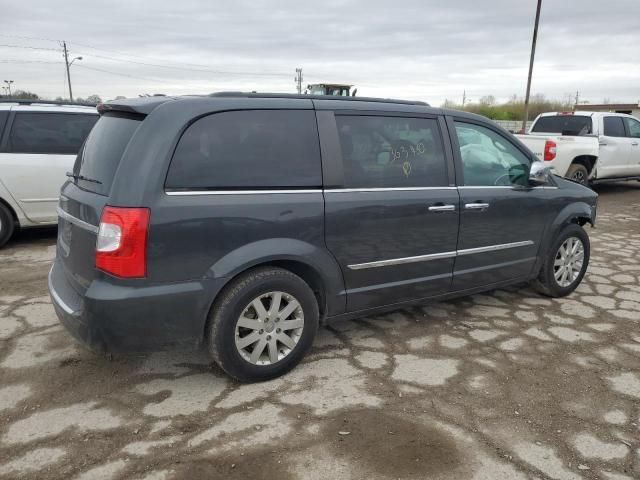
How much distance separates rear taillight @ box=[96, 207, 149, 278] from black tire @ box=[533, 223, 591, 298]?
345 centimetres

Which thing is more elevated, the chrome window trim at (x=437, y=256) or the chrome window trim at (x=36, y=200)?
the chrome window trim at (x=437, y=256)

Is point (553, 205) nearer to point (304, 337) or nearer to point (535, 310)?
point (535, 310)

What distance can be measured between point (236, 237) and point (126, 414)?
111cm

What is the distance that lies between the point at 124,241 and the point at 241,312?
29.3 inches

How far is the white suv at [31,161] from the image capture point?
19.7 ft

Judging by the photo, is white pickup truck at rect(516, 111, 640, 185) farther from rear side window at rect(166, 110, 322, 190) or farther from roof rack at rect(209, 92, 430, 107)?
rear side window at rect(166, 110, 322, 190)

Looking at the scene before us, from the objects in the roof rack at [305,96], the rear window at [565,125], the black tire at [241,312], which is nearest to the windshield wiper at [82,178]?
the roof rack at [305,96]

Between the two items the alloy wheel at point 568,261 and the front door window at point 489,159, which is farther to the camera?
the alloy wheel at point 568,261

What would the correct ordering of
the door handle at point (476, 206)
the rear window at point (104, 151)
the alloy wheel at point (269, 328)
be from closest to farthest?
the rear window at point (104, 151), the alloy wheel at point (269, 328), the door handle at point (476, 206)

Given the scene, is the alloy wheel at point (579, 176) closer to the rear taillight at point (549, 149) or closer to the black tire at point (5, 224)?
the rear taillight at point (549, 149)

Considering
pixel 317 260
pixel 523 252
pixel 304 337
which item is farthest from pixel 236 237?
pixel 523 252

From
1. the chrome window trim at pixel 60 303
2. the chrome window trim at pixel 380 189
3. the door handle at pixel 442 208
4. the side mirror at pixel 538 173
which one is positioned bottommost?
the chrome window trim at pixel 60 303

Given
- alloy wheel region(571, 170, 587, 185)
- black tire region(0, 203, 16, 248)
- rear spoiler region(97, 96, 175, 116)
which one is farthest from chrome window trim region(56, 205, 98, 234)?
alloy wheel region(571, 170, 587, 185)

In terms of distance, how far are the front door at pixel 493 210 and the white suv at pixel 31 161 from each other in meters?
4.52
